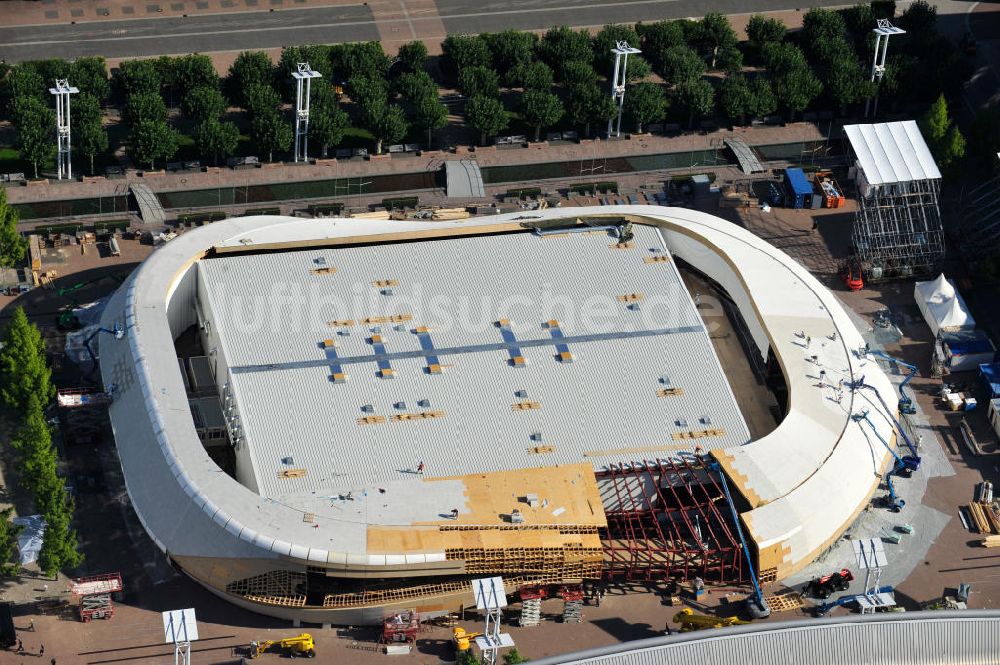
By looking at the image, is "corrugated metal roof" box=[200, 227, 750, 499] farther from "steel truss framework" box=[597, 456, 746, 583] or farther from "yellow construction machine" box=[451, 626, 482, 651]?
"yellow construction machine" box=[451, 626, 482, 651]

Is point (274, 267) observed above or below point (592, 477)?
above

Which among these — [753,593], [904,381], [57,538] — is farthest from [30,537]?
[904,381]

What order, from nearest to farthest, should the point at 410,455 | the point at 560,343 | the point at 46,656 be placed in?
1. the point at 46,656
2. the point at 410,455
3. the point at 560,343

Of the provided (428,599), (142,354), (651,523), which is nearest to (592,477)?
(651,523)

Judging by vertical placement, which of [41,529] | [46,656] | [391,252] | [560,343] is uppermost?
[391,252]

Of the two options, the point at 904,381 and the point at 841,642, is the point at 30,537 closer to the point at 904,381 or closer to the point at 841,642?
the point at 841,642

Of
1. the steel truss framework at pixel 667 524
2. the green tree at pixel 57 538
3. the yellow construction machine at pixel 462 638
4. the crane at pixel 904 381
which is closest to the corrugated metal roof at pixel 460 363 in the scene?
the steel truss framework at pixel 667 524

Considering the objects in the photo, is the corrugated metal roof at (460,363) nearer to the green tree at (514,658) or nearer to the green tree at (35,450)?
the green tree at (35,450)

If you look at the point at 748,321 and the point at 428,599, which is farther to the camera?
the point at 748,321

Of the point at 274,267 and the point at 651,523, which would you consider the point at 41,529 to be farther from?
the point at 651,523
